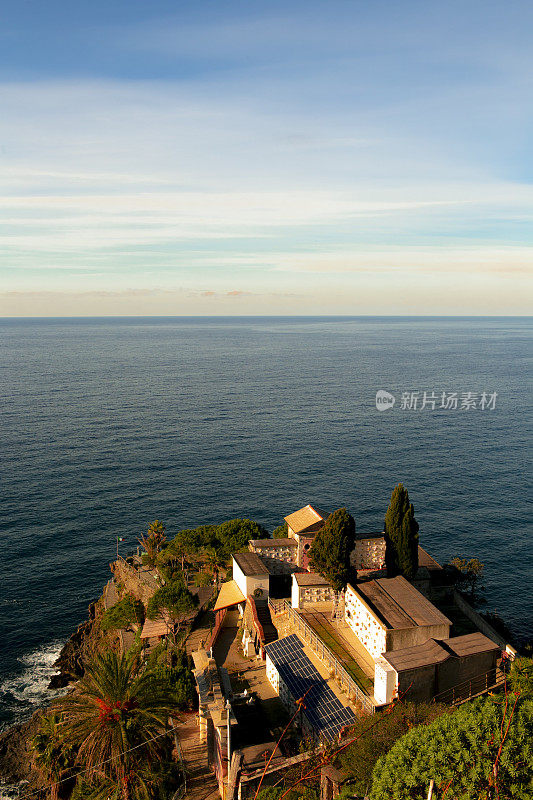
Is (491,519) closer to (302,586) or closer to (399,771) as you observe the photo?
(302,586)

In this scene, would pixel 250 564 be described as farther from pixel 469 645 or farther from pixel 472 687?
pixel 472 687

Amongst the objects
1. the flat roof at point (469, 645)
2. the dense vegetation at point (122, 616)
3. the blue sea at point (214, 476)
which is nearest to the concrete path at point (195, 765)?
the flat roof at point (469, 645)

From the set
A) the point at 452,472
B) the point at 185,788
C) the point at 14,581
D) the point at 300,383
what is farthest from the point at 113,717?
the point at 300,383

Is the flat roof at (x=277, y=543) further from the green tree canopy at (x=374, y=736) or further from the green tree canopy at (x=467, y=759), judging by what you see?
the green tree canopy at (x=467, y=759)

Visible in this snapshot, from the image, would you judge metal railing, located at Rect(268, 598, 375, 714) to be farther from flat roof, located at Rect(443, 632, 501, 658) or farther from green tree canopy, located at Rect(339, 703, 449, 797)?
flat roof, located at Rect(443, 632, 501, 658)

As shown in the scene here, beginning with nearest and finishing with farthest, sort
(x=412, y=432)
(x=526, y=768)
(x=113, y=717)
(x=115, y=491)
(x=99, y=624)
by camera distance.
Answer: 1. (x=526, y=768)
2. (x=113, y=717)
3. (x=99, y=624)
4. (x=115, y=491)
5. (x=412, y=432)

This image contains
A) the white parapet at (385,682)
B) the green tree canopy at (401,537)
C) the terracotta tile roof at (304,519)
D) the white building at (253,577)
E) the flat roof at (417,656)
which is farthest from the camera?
the terracotta tile roof at (304,519)
